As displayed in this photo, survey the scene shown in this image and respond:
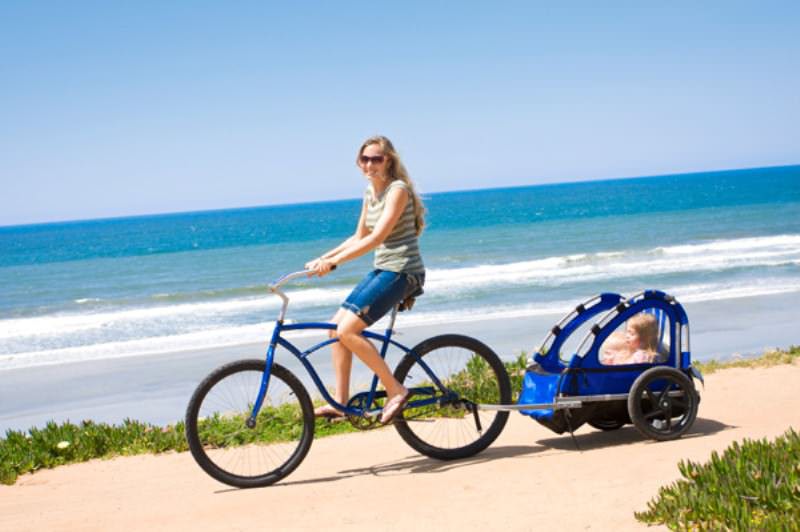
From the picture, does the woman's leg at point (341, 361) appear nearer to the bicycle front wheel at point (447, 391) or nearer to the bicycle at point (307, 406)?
the bicycle at point (307, 406)

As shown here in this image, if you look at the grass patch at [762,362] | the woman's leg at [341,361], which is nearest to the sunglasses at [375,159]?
the woman's leg at [341,361]

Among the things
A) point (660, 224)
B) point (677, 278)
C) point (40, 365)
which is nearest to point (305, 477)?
point (40, 365)

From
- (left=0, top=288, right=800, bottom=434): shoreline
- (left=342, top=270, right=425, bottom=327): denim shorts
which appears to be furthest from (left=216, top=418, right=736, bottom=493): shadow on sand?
(left=0, top=288, right=800, bottom=434): shoreline

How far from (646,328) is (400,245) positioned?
1.92 meters

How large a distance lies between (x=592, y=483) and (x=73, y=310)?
86.2ft

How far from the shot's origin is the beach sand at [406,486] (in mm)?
4543

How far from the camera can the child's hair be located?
6.00 metres

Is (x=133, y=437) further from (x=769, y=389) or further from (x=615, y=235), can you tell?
(x=615, y=235)

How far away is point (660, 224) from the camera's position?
53.0m

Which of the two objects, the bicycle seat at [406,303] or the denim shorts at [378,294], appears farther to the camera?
the bicycle seat at [406,303]

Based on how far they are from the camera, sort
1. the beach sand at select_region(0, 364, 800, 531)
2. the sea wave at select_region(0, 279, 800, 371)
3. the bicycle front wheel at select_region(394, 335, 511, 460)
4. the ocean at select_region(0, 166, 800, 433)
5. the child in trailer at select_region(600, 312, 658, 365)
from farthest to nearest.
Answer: the sea wave at select_region(0, 279, 800, 371)
the ocean at select_region(0, 166, 800, 433)
the child in trailer at select_region(600, 312, 658, 365)
the bicycle front wheel at select_region(394, 335, 511, 460)
the beach sand at select_region(0, 364, 800, 531)

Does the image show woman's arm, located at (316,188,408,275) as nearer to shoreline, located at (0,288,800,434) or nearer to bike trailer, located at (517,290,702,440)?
bike trailer, located at (517,290,702,440)

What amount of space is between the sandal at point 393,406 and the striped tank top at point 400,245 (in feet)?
2.76

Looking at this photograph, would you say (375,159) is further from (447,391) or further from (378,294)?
(447,391)
